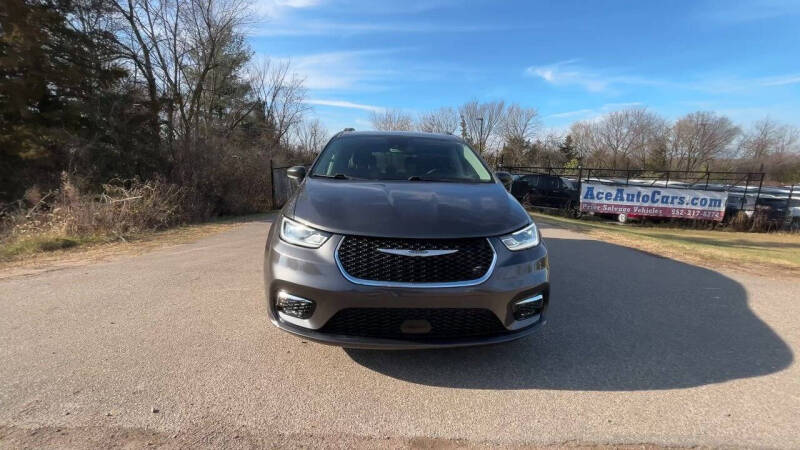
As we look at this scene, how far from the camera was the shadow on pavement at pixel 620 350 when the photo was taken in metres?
2.65

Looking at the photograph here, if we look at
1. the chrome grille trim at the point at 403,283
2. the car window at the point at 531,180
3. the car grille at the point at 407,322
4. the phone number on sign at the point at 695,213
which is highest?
the chrome grille trim at the point at 403,283

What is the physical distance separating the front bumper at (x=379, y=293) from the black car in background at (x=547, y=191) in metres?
15.5

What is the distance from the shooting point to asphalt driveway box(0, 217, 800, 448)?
2115 millimetres

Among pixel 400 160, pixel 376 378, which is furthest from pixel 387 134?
pixel 376 378

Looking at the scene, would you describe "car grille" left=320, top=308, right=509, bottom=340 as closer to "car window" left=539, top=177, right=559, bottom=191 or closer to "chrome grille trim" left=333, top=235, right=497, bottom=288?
"chrome grille trim" left=333, top=235, right=497, bottom=288

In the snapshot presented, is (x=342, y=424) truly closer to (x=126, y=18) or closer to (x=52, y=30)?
(x=52, y=30)

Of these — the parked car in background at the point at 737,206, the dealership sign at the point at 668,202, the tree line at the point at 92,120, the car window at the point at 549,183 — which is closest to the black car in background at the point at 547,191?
the car window at the point at 549,183

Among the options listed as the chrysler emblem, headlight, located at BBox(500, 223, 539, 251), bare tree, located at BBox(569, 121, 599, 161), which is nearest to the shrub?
the chrysler emblem

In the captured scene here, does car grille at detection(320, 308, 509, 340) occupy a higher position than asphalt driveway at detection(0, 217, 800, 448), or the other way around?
→ car grille at detection(320, 308, 509, 340)

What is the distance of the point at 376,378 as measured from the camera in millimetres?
2588

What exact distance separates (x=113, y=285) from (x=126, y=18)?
1769 cm

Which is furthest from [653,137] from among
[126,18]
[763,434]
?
[763,434]

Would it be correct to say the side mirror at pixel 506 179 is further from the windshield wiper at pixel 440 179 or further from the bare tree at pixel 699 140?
the bare tree at pixel 699 140

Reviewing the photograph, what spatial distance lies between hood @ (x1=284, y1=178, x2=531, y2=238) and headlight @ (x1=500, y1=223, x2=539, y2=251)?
5 cm
